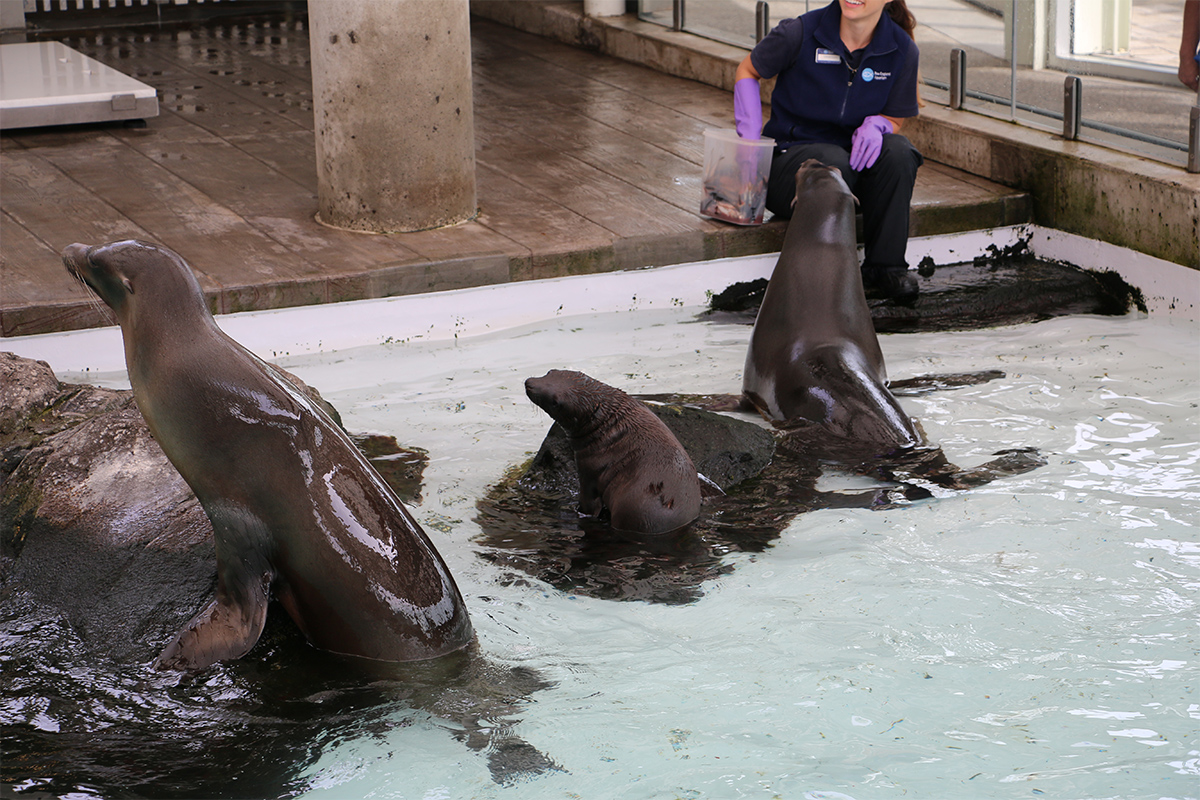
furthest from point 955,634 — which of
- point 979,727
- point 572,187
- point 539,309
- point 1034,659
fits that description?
point 572,187

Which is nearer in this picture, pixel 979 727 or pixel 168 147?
pixel 979 727

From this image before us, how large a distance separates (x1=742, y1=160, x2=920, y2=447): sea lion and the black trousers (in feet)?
2.82

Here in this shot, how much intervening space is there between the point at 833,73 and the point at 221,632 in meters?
4.25

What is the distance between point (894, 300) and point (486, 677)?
3.63 meters

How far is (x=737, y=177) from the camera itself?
19.6 feet

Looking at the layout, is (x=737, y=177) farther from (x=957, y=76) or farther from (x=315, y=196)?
(x=315, y=196)

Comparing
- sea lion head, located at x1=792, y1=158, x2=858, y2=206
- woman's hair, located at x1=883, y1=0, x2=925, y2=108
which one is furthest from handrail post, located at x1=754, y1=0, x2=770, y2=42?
sea lion head, located at x1=792, y1=158, x2=858, y2=206

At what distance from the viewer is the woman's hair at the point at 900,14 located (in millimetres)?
6062

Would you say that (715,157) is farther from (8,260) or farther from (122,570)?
(122,570)

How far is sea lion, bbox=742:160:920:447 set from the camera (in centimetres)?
435

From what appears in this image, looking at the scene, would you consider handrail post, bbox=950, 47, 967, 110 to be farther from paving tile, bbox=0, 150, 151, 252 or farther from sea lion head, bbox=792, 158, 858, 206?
paving tile, bbox=0, 150, 151, 252

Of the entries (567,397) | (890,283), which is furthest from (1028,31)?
(567,397)

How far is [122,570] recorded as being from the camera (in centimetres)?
308

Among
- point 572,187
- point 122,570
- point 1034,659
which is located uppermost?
point 572,187
